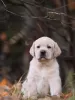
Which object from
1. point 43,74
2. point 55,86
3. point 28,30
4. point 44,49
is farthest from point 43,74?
point 28,30

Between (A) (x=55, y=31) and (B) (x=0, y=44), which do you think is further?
(B) (x=0, y=44)

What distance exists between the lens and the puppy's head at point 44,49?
1333 centimetres

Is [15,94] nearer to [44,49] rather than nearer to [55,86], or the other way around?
[55,86]

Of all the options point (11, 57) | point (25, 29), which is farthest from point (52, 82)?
point (11, 57)

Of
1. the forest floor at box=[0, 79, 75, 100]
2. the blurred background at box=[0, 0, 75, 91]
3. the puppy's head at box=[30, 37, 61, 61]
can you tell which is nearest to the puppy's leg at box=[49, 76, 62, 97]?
the forest floor at box=[0, 79, 75, 100]

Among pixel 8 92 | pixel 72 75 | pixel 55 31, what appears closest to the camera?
pixel 8 92

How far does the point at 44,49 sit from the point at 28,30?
4.56m

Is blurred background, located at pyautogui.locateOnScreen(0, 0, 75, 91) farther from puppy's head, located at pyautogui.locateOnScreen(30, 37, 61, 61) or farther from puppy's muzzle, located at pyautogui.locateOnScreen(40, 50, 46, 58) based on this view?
puppy's muzzle, located at pyautogui.locateOnScreen(40, 50, 46, 58)

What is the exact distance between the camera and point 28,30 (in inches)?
703

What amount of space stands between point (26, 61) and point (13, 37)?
749mm

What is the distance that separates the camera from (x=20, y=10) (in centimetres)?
1736

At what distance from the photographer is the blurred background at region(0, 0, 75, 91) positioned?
1607cm

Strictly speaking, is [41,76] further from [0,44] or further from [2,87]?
[0,44]

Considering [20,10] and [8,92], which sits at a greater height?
[20,10]
